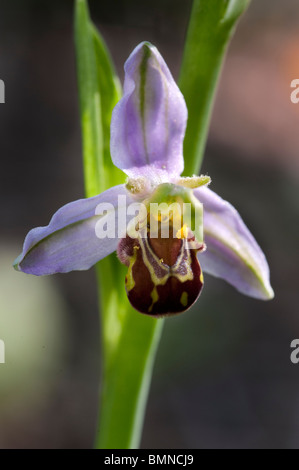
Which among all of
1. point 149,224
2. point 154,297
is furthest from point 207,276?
point 154,297

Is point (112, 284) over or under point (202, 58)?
under

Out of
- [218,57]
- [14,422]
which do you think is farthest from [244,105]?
[218,57]

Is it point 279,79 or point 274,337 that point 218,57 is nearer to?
point 274,337

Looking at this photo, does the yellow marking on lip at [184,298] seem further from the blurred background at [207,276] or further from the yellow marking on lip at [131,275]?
the blurred background at [207,276]

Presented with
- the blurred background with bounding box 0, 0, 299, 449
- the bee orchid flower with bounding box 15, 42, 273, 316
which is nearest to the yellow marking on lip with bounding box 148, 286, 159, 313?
the bee orchid flower with bounding box 15, 42, 273, 316

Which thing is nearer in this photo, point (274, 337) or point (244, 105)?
point (274, 337)

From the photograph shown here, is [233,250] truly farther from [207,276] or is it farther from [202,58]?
[207,276]
